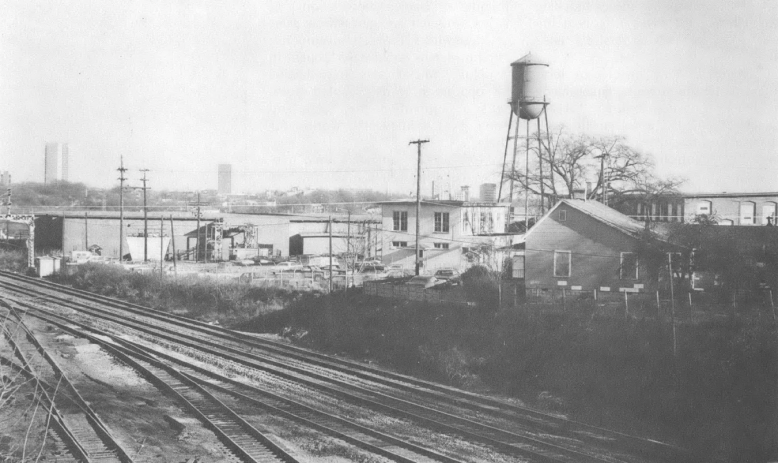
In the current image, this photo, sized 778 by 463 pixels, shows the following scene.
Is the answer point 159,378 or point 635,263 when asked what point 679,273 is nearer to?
point 635,263

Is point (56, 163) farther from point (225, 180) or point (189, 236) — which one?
point (189, 236)

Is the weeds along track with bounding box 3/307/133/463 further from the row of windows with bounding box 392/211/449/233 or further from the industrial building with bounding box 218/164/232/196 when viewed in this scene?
the industrial building with bounding box 218/164/232/196

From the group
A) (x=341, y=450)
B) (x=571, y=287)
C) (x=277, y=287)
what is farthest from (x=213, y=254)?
(x=341, y=450)

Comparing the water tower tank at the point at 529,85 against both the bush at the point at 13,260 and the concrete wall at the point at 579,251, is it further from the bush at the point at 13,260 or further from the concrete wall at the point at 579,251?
the bush at the point at 13,260

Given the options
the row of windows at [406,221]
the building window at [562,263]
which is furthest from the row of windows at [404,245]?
the building window at [562,263]

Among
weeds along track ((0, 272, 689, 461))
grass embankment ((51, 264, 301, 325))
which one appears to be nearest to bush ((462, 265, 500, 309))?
weeds along track ((0, 272, 689, 461))

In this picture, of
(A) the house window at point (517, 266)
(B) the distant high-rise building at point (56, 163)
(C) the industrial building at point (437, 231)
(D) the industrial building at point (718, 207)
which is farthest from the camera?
(B) the distant high-rise building at point (56, 163)
